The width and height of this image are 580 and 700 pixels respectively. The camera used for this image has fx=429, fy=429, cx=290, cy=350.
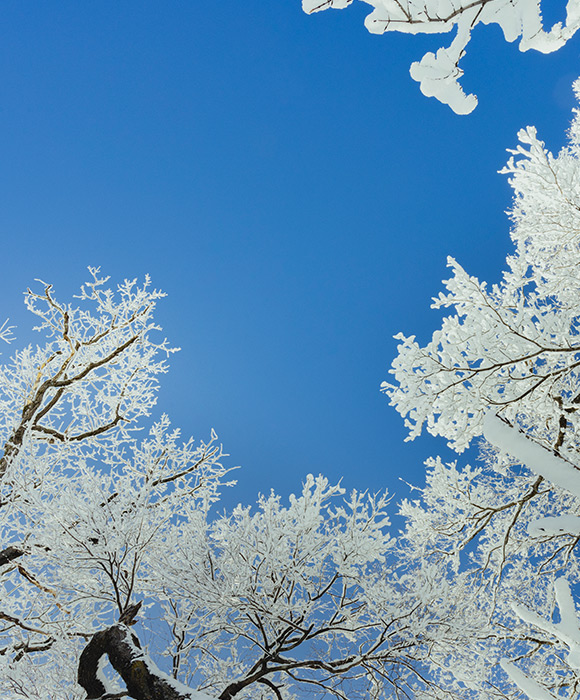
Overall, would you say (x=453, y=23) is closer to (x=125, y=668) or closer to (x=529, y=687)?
(x=529, y=687)

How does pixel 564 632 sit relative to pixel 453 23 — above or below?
below

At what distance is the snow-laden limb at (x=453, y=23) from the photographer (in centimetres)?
131

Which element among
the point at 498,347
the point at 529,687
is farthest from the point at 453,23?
the point at 498,347

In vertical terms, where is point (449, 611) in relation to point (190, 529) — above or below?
below

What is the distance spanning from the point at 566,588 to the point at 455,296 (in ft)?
11.4

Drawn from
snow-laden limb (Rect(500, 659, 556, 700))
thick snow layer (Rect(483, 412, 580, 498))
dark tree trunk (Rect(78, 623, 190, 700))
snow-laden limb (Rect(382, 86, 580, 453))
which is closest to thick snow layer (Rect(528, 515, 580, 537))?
thick snow layer (Rect(483, 412, 580, 498))

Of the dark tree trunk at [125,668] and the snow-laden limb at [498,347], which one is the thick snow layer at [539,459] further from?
the dark tree trunk at [125,668]

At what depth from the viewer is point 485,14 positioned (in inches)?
56.0

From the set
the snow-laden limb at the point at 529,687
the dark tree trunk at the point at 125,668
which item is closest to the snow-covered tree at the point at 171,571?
the dark tree trunk at the point at 125,668

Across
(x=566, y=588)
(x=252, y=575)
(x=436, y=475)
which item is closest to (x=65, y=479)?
(x=252, y=575)

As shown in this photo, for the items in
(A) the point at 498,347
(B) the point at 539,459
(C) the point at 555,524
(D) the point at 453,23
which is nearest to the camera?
(B) the point at 539,459

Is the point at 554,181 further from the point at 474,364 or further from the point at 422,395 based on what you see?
the point at 422,395

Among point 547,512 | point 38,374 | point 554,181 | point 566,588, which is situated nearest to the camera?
point 566,588

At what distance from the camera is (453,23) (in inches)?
52.6
